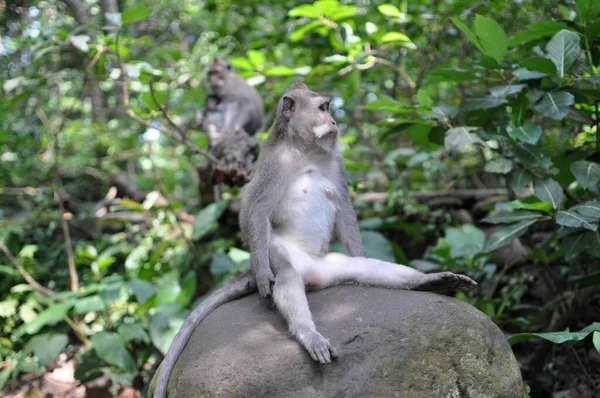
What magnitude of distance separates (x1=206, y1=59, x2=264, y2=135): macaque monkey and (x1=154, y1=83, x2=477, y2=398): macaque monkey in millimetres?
3581

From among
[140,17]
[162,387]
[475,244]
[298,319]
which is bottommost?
[475,244]

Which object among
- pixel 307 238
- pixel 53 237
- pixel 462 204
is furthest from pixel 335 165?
pixel 53 237

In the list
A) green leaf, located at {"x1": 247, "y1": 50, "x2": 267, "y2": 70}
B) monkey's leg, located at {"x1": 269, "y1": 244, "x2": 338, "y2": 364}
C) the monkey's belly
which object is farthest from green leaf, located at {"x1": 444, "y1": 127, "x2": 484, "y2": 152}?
green leaf, located at {"x1": 247, "y1": 50, "x2": 267, "y2": 70}

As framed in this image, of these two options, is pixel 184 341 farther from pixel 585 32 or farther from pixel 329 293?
pixel 585 32

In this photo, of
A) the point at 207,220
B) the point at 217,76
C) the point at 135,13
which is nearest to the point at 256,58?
the point at 135,13

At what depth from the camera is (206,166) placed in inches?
231

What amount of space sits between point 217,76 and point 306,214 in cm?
494

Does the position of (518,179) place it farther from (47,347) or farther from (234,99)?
(234,99)

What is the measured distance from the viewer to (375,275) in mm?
3082

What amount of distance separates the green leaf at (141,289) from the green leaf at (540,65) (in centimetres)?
372

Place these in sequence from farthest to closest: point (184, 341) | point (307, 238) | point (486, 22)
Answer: point (486, 22)
point (307, 238)
point (184, 341)

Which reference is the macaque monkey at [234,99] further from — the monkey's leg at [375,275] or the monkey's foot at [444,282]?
the monkey's foot at [444,282]

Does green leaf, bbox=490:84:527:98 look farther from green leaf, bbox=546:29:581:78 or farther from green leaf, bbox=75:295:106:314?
green leaf, bbox=75:295:106:314

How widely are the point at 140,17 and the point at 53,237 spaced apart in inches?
192
